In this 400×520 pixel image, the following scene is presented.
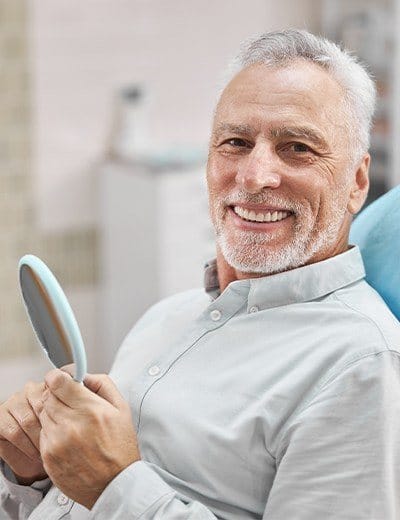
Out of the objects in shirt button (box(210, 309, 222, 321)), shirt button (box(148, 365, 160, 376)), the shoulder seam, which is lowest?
shirt button (box(148, 365, 160, 376))

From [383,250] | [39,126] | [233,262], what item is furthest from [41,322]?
[39,126]

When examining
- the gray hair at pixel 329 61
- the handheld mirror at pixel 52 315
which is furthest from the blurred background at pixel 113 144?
the handheld mirror at pixel 52 315

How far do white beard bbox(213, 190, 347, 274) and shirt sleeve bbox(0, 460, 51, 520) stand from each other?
50 cm

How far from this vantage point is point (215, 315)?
5.29 feet

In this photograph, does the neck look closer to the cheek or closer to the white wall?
the cheek

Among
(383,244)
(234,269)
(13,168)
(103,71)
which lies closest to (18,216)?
(13,168)

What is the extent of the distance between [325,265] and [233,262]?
150mm

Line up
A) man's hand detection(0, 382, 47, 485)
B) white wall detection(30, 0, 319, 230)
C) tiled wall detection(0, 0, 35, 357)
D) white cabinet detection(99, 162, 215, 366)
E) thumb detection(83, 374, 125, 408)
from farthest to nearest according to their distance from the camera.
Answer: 1. white wall detection(30, 0, 319, 230)
2. tiled wall detection(0, 0, 35, 357)
3. white cabinet detection(99, 162, 215, 366)
4. man's hand detection(0, 382, 47, 485)
5. thumb detection(83, 374, 125, 408)

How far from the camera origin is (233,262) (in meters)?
1.59

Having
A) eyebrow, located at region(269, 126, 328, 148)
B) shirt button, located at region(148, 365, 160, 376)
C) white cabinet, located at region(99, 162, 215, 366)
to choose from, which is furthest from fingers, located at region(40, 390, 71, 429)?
white cabinet, located at region(99, 162, 215, 366)

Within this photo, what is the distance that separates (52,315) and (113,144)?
9.52ft

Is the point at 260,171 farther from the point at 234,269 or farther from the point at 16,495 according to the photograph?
the point at 16,495

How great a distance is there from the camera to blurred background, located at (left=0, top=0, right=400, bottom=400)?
3877 mm

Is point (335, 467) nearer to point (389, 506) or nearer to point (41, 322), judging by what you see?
point (389, 506)
